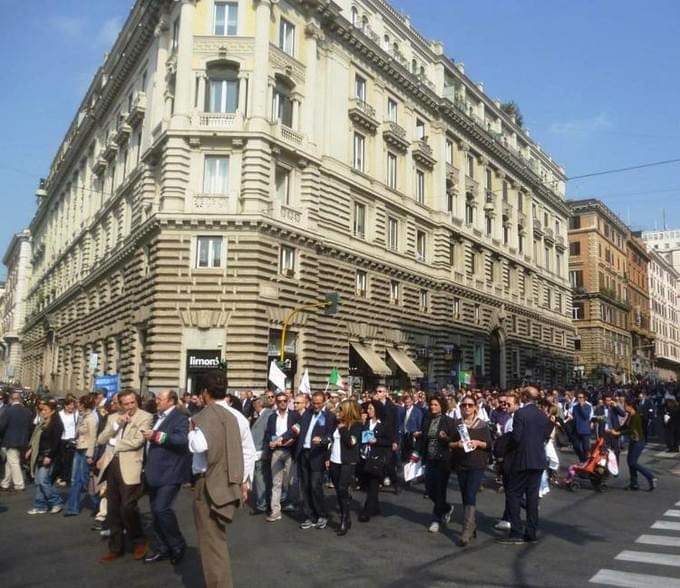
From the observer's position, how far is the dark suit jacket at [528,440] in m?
8.89

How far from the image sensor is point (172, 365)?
25.8 meters

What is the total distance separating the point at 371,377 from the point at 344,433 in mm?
23387

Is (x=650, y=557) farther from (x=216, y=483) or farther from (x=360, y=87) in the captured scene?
(x=360, y=87)

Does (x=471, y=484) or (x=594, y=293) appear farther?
(x=594, y=293)

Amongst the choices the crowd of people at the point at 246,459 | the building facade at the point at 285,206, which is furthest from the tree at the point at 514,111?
the crowd of people at the point at 246,459

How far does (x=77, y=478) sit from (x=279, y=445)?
3.56m

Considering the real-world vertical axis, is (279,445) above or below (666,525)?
above

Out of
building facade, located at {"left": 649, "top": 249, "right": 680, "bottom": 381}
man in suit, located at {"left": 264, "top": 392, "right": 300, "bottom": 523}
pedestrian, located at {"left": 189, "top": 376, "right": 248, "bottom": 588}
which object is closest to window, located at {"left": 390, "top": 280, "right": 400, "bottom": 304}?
man in suit, located at {"left": 264, "top": 392, "right": 300, "bottom": 523}

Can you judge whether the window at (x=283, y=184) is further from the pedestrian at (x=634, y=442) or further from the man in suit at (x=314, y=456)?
the man in suit at (x=314, y=456)

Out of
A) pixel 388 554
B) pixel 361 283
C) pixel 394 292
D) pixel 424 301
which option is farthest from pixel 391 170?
pixel 388 554

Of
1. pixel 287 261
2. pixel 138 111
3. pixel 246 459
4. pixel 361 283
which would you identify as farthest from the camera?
pixel 361 283

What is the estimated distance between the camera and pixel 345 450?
995 cm

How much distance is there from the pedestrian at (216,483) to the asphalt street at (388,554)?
1057 millimetres

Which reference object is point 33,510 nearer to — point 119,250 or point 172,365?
point 172,365
